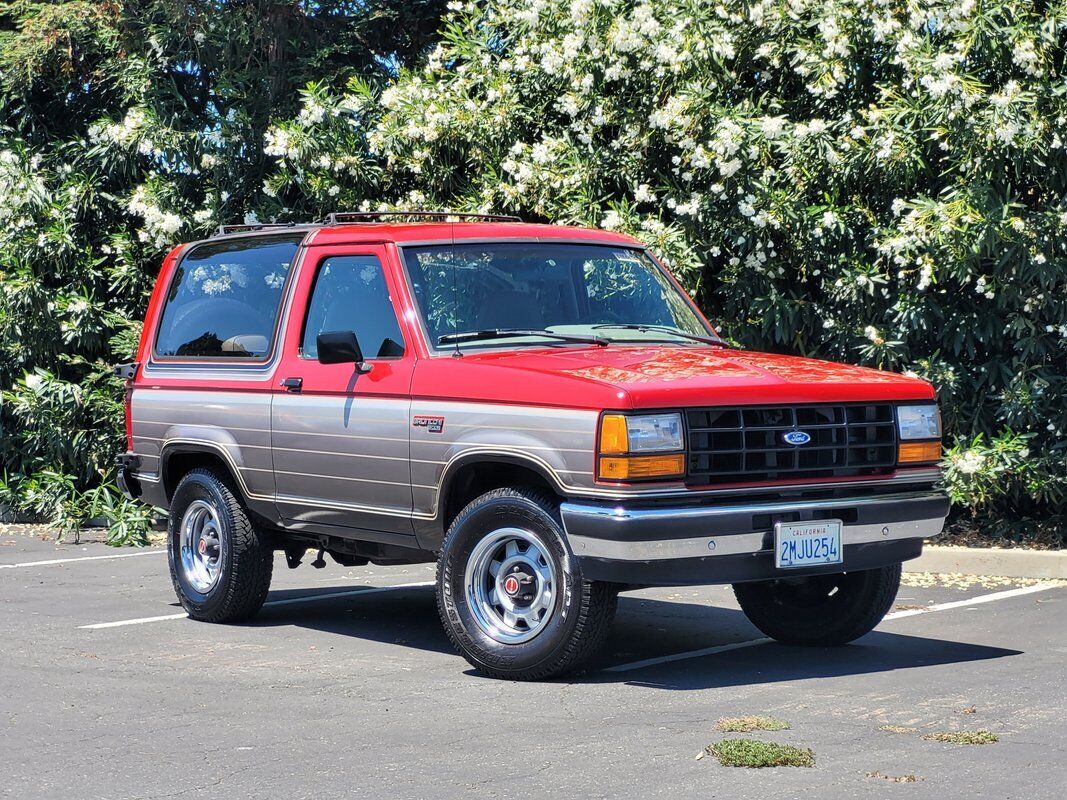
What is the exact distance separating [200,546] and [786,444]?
3714 mm

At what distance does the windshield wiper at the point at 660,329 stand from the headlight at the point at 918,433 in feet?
3.73

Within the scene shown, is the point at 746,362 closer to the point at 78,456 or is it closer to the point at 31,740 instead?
the point at 31,740

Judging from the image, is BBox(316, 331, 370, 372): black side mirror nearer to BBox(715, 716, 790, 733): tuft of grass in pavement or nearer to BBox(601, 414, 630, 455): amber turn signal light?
BBox(601, 414, 630, 455): amber turn signal light

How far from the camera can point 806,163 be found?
11188mm

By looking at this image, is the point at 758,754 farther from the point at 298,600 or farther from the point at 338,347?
the point at 298,600

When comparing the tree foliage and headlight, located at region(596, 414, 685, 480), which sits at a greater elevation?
the tree foliage

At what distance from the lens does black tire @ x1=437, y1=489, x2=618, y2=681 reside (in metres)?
6.46

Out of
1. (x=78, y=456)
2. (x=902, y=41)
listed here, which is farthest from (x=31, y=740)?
(x=78, y=456)

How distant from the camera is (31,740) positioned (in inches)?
223

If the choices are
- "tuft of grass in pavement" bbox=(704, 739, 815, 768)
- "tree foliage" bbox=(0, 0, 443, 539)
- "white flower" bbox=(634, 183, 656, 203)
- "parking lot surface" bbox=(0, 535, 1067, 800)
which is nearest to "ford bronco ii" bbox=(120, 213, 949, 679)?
"parking lot surface" bbox=(0, 535, 1067, 800)

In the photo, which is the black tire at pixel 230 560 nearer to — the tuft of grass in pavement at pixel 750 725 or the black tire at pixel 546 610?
the black tire at pixel 546 610

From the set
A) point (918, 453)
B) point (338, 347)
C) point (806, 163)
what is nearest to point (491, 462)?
point (338, 347)

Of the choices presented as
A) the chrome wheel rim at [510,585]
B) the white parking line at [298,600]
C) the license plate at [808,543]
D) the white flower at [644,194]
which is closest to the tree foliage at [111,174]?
the white flower at [644,194]

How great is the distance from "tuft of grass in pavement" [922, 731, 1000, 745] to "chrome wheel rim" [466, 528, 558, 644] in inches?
69.9
